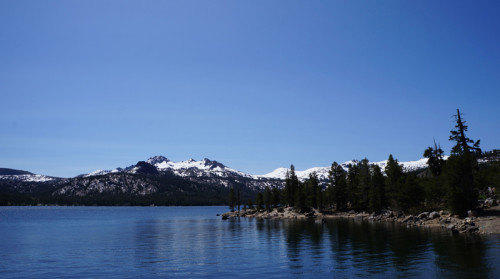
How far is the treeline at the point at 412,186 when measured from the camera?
67438 mm

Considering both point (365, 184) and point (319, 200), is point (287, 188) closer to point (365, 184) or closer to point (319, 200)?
point (319, 200)

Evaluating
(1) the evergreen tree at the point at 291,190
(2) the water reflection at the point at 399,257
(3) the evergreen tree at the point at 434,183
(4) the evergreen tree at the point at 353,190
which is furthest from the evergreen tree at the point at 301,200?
(2) the water reflection at the point at 399,257

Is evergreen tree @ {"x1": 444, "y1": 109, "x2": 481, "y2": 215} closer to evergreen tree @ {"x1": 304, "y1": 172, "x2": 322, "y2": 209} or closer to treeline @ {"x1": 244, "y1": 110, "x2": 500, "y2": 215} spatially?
treeline @ {"x1": 244, "y1": 110, "x2": 500, "y2": 215}

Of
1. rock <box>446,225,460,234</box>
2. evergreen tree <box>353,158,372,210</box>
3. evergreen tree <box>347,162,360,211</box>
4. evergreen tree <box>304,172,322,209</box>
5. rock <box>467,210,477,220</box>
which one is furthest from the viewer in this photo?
evergreen tree <box>304,172,322,209</box>

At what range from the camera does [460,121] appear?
276 ft

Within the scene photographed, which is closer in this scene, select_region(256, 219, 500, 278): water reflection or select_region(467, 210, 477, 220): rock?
select_region(256, 219, 500, 278): water reflection

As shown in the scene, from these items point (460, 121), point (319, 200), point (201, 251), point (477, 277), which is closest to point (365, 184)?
point (319, 200)

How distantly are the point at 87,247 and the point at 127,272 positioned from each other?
83.0 feet

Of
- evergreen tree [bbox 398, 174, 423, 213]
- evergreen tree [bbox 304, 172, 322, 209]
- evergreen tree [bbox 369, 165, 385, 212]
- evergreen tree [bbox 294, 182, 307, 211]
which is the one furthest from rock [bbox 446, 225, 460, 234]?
evergreen tree [bbox 294, 182, 307, 211]

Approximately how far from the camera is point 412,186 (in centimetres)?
9188

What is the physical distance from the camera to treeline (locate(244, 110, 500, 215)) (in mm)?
67438

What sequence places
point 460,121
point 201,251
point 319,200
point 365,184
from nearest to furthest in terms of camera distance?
point 201,251, point 460,121, point 365,184, point 319,200

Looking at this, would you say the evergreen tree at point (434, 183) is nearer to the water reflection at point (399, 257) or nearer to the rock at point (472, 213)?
the rock at point (472, 213)

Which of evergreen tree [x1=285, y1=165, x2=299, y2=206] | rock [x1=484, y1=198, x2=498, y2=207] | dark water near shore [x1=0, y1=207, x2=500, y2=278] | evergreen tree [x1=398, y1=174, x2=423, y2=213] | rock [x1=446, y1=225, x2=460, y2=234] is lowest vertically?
dark water near shore [x1=0, y1=207, x2=500, y2=278]
